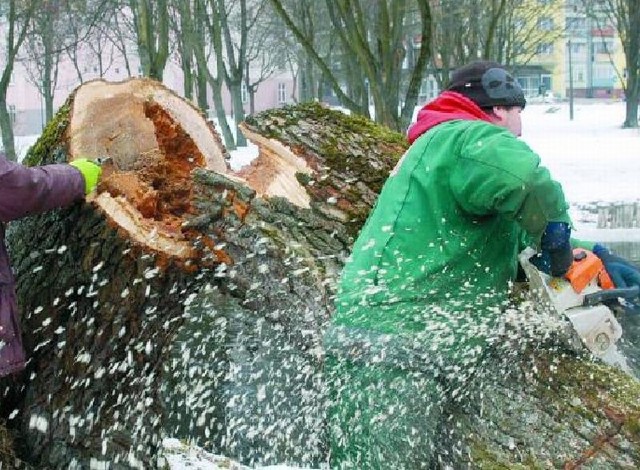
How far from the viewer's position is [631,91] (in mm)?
28781

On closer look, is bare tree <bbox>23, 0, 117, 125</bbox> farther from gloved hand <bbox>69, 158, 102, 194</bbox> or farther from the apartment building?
the apartment building

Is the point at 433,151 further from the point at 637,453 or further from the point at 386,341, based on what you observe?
the point at 637,453

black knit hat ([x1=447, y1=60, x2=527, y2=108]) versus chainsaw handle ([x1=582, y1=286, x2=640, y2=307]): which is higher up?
black knit hat ([x1=447, y1=60, x2=527, y2=108])

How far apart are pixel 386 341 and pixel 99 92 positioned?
1797 millimetres

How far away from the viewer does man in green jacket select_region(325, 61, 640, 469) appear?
2457 mm

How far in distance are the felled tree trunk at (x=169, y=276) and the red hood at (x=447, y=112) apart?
2.89 feet

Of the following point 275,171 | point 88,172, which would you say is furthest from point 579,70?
point 88,172

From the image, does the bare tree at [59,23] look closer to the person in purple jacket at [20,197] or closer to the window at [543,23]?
the person in purple jacket at [20,197]

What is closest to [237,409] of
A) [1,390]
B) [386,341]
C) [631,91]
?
[1,390]

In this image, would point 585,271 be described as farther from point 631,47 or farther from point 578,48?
point 578,48

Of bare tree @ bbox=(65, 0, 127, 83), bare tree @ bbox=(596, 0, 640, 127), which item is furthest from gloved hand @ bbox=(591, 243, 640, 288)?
bare tree @ bbox=(596, 0, 640, 127)

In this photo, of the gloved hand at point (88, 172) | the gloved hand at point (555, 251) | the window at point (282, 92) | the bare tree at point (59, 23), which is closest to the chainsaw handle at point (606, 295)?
the gloved hand at point (555, 251)

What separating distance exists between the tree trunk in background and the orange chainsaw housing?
0.28m

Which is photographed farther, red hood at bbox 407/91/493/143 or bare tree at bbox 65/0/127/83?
bare tree at bbox 65/0/127/83
